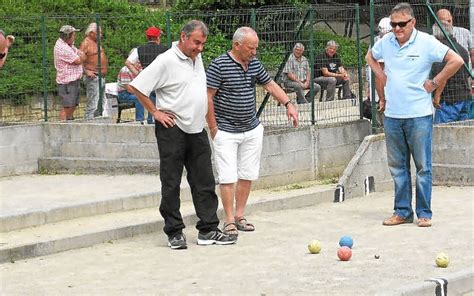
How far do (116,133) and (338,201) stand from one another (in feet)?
10.4

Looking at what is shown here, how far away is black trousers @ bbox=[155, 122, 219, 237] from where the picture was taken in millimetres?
10938

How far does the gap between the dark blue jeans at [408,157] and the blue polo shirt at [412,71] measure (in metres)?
0.11

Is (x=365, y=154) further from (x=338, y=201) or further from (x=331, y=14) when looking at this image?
(x=331, y=14)

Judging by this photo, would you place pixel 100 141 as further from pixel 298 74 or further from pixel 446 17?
pixel 446 17

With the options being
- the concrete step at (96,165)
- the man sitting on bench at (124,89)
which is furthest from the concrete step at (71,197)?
the man sitting on bench at (124,89)

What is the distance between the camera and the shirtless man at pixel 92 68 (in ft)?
56.5

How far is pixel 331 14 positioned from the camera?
701 inches

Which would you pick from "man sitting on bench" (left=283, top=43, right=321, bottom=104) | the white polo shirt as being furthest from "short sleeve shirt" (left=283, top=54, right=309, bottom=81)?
the white polo shirt

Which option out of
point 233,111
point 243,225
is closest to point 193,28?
point 233,111

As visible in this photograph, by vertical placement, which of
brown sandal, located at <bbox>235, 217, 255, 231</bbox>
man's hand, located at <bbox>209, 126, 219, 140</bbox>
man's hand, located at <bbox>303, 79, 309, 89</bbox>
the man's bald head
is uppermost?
the man's bald head

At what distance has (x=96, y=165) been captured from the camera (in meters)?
15.7

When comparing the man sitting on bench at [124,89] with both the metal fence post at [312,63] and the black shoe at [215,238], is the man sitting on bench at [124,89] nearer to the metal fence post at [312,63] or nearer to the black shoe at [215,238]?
the metal fence post at [312,63]

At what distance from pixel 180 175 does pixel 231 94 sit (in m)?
0.98

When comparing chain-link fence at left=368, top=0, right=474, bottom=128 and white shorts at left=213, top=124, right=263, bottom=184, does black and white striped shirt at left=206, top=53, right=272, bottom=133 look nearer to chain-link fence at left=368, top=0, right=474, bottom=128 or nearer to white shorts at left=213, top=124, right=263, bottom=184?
white shorts at left=213, top=124, right=263, bottom=184
